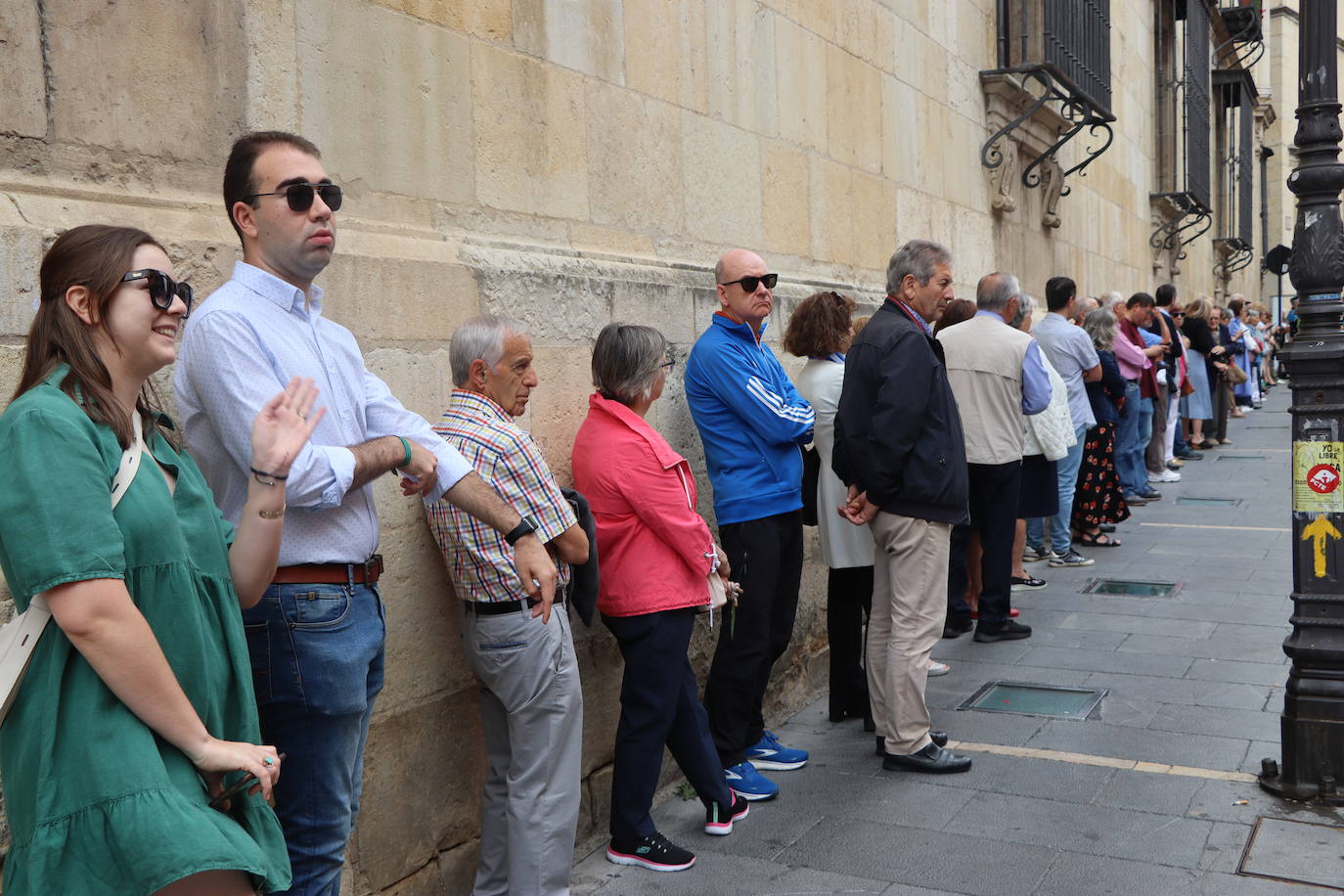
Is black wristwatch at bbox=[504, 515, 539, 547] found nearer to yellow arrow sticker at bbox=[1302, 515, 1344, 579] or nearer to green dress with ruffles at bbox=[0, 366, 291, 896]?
green dress with ruffles at bbox=[0, 366, 291, 896]

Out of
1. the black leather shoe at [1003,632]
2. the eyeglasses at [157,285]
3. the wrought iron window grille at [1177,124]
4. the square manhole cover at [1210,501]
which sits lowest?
the black leather shoe at [1003,632]

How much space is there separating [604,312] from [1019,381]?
3.07 metres

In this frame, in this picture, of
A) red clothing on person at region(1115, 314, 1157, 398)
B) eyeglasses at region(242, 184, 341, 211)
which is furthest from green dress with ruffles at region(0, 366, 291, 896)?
red clothing on person at region(1115, 314, 1157, 398)

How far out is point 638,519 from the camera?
154 inches

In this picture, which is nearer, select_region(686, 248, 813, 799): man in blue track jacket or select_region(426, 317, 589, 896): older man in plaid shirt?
select_region(426, 317, 589, 896): older man in plaid shirt

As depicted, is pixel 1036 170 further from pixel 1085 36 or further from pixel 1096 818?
pixel 1096 818

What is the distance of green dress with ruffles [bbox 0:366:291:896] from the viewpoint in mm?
1826

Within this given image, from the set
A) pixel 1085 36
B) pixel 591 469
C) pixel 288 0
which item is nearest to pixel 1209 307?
pixel 1085 36

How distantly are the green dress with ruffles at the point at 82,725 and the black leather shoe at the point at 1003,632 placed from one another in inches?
208

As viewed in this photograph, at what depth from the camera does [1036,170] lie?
1065 centimetres

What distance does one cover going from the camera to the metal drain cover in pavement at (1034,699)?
17.9ft

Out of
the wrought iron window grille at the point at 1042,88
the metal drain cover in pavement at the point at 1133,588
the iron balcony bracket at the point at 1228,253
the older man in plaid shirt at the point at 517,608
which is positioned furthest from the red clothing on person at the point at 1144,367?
the iron balcony bracket at the point at 1228,253

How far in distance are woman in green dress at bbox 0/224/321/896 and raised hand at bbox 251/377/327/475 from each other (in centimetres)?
1

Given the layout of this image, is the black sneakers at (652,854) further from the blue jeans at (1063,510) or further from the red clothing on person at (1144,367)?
the red clothing on person at (1144,367)
